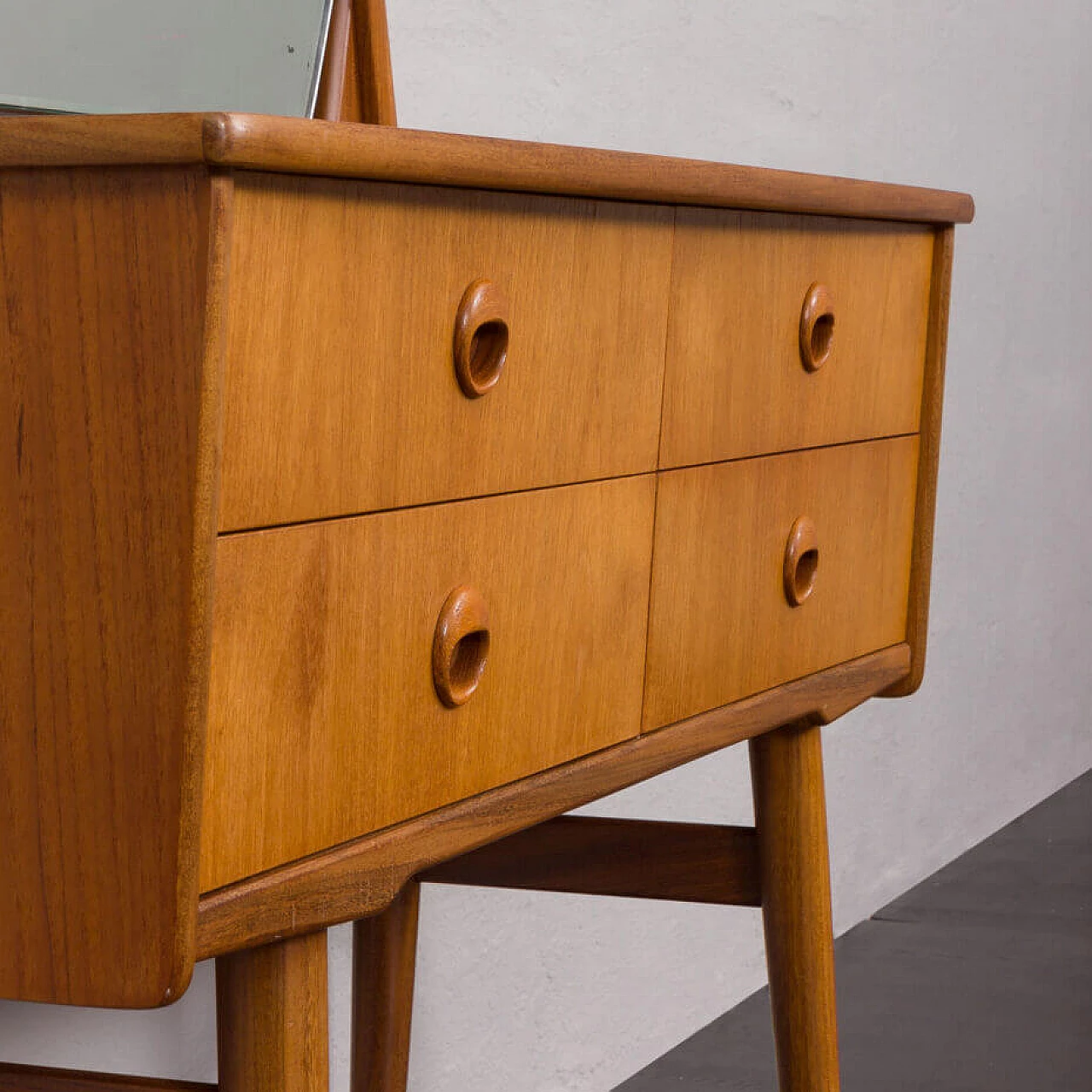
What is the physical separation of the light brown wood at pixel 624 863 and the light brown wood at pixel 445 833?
7.7 inches

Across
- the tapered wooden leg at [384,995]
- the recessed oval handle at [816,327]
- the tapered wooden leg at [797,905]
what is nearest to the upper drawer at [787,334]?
the recessed oval handle at [816,327]

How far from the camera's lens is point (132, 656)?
2.34 ft

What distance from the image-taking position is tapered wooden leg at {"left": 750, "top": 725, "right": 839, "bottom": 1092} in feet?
4.66

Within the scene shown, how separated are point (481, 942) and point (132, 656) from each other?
1348 mm

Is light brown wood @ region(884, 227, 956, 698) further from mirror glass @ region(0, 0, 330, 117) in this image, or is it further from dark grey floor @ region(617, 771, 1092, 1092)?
dark grey floor @ region(617, 771, 1092, 1092)

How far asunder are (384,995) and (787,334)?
0.70 m

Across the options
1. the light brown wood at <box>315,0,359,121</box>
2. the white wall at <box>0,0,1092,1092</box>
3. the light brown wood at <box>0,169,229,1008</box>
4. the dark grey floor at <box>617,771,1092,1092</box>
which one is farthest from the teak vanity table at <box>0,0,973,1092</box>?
the dark grey floor at <box>617,771,1092,1092</box>

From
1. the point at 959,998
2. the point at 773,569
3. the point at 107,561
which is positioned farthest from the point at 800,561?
the point at 959,998

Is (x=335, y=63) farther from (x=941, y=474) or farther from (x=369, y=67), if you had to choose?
(x=941, y=474)

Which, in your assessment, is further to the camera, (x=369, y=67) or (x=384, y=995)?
(x=384, y=995)

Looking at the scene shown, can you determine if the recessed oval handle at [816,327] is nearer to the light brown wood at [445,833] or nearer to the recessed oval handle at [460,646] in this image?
the light brown wood at [445,833]

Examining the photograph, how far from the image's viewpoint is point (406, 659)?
865 millimetres

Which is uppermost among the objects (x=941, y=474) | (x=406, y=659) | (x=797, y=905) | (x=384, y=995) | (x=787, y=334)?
(x=787, y=334)

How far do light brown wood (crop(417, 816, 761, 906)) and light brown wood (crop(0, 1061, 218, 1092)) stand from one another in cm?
49
